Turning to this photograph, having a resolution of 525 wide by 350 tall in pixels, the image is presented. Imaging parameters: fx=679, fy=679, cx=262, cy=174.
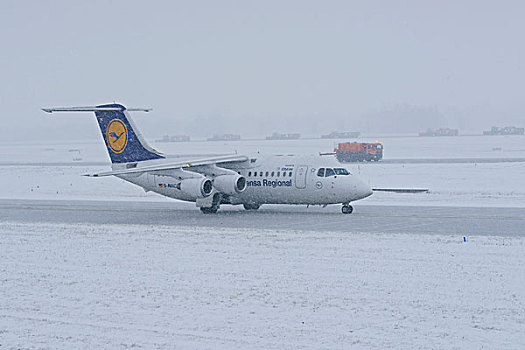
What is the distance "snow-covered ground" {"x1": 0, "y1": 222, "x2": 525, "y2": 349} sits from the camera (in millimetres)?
12453

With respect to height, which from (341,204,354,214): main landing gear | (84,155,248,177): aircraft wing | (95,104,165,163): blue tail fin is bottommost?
(341,204,354,214): main landing gear

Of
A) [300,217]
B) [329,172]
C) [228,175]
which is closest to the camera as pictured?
[300,217]

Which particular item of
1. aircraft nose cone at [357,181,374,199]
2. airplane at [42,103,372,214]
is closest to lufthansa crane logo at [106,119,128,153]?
airplane at [42,103,372,214]

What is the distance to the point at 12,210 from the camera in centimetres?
3500

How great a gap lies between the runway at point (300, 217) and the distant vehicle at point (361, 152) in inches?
1728

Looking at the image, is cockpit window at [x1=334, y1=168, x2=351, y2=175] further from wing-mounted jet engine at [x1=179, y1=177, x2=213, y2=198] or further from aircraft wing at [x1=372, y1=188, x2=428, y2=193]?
aircraft wing at [x1=372, y1=188, x2=428, y2=193]

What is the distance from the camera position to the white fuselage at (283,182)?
30.6 metres

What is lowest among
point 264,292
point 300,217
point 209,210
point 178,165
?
point 264,292

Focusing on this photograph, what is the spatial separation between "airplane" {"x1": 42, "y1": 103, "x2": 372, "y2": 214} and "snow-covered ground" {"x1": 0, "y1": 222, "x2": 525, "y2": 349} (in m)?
6.77

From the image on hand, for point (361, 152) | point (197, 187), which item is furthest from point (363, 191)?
point (361, 152)

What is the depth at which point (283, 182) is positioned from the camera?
31.9 meters

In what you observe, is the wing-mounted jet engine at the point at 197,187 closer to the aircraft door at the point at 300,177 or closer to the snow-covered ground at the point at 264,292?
the aircraft door at the point at 300,177

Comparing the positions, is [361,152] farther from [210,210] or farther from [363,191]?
[363,191]

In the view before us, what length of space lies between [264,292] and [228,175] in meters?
16.9
